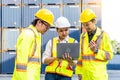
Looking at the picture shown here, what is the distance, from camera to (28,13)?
456 inches

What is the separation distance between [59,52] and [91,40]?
0.49 m

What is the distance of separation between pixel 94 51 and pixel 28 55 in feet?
3.48

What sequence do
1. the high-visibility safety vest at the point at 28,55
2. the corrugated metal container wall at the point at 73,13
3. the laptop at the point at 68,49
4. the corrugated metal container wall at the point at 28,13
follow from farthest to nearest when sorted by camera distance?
the corrugated metal container wall at the point at 28,13, the corrugated metal container wall at the point at 73,13, the laptop at the point at 68,49, the high-visibility safety vest at the point at 28,55

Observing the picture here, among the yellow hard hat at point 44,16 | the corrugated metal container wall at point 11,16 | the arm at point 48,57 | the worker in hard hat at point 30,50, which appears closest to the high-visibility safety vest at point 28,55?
the worker in hard hat at point 30,50

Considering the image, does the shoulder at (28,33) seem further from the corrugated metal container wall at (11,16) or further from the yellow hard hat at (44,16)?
the corrugated metal container wall at (11,16)

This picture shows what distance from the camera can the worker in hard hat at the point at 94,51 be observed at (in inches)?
181

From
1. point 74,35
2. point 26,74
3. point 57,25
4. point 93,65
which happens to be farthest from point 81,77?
point 74,35

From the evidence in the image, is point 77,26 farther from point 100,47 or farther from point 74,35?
point 100,47

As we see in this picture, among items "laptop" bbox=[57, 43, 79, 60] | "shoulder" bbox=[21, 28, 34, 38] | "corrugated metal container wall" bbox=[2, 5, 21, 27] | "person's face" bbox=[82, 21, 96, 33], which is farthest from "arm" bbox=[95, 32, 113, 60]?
"corrugated metal container wall" bbox=[2, 5, 21, 27]

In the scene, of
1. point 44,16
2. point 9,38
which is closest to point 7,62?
point 9,38

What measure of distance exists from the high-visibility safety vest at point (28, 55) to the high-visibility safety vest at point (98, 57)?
872 millimetres

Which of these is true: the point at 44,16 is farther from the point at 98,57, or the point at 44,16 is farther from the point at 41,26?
the point at 98,57

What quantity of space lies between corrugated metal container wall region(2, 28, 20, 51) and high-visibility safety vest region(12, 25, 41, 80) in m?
7.52

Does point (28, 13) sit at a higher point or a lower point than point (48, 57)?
higher
